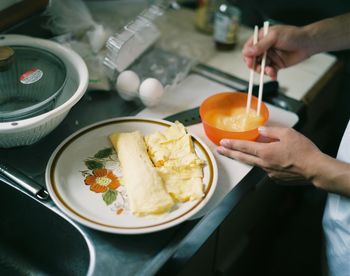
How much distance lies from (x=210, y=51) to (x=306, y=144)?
0.55 meters

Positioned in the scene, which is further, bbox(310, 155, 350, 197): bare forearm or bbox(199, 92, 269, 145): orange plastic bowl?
bbox(199, 92, 269, 145): orange plastic bowl

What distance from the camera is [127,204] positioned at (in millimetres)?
745

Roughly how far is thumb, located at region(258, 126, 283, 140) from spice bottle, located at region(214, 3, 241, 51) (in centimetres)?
47

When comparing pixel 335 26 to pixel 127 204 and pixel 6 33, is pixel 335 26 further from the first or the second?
pixel 6 33

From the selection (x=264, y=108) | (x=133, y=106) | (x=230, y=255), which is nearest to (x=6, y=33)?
(x=133, y=106)

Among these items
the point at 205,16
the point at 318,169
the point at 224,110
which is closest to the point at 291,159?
the point at 318,169

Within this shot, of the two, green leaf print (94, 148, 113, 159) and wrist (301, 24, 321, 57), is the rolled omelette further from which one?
wrist (301, 24, 321, 57)

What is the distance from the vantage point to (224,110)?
973 mm

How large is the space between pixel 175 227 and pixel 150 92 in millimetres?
351

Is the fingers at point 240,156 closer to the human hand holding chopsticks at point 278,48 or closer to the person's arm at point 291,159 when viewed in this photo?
the person's arm at point 291,159

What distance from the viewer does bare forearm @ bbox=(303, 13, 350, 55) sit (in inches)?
39.5

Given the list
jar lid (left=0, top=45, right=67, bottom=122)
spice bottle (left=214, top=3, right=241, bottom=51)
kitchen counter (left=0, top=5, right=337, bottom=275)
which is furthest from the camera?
spice bottle (left=214, top=3, right=241, bottom=51)

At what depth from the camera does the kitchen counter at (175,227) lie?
690 millimetres

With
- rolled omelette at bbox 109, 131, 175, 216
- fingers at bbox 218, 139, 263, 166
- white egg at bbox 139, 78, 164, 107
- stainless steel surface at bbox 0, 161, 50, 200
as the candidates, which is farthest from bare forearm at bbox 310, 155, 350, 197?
stainless steel surface at bbox 0, 161, 50, 200
